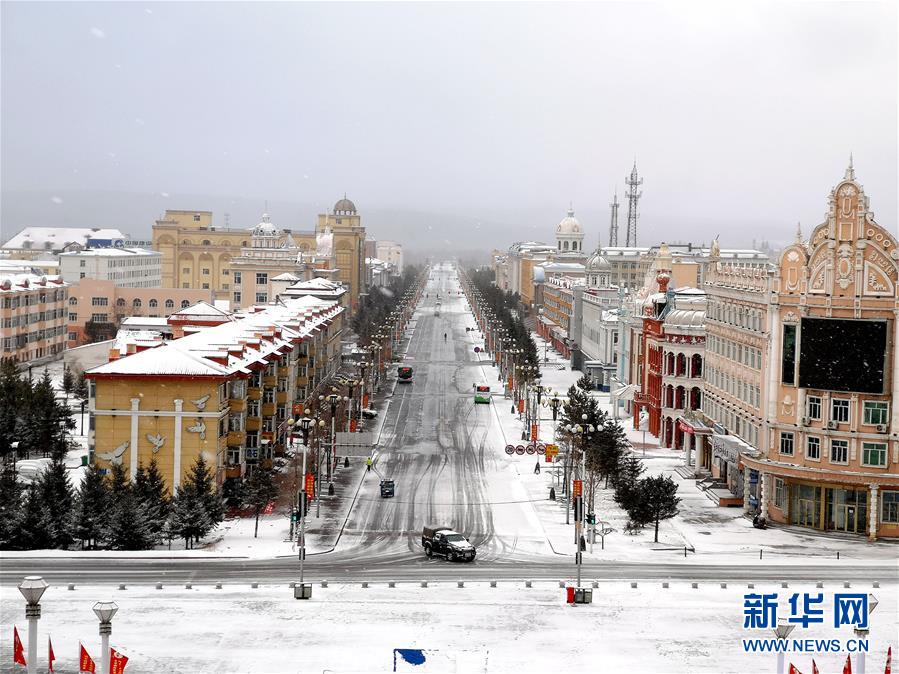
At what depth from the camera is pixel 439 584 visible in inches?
1708

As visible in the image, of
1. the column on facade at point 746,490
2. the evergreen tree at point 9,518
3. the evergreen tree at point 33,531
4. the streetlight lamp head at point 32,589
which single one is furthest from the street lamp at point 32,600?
the column on facade at point 746,490

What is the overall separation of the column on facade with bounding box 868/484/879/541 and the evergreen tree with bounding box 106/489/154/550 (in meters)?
31.4

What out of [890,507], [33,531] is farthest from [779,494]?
[33,531]

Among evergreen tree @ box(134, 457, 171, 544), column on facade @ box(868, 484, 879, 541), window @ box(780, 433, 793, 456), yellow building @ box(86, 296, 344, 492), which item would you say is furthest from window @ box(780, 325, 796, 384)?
evergreen tree @ box(134, 457, 171, 544)

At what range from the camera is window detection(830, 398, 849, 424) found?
182ft

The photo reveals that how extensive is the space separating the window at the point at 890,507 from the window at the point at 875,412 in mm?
3221

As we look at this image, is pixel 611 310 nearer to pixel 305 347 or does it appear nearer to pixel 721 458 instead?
pixel 305 347

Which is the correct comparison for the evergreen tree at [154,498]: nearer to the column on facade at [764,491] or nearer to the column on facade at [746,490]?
the column on facade at [764,491]

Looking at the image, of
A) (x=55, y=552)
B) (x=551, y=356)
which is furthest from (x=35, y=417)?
(x=551, y=356)

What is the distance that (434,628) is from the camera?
37188 millimetres

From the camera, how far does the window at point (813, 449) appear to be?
5581cm

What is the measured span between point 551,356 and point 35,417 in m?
92.3

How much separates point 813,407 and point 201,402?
29098 millimetres

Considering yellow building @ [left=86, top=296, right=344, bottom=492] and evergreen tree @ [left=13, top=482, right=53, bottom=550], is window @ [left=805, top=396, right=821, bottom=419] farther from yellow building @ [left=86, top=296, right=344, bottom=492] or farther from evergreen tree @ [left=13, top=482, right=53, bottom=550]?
evergreen tree @ [left=13, top=482, right=53, bottom=550]
